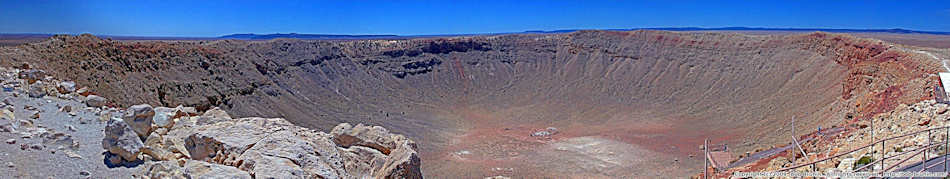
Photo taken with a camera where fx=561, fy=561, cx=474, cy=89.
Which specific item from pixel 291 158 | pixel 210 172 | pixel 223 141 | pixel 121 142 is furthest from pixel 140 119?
pixel 210 172

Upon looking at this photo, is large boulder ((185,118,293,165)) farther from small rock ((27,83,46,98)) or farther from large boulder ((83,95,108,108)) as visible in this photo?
small rock ((27,83,46,98))

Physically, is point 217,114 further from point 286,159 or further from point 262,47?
point 262,47

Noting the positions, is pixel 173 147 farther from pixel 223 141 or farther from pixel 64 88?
pixel 64 88

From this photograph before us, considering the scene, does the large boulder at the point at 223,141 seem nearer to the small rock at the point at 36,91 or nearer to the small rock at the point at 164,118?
the small rock at the point at 164,118

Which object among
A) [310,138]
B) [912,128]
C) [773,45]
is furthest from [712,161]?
[773,45]

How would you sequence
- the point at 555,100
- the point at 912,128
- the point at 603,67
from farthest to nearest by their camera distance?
the point at 603,67, the point at 555,100, the point at 912,128

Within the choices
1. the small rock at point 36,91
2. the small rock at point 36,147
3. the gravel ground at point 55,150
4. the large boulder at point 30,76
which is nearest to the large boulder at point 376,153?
the gravel ground at point 55,150

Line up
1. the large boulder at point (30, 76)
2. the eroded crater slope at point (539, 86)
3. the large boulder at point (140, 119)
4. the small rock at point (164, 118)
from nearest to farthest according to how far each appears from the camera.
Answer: the large boulder at point (140, 119), the small rock at point (164, 118), the large boulder at point (30, 76), the eroded crater slope at point (539, 86)
